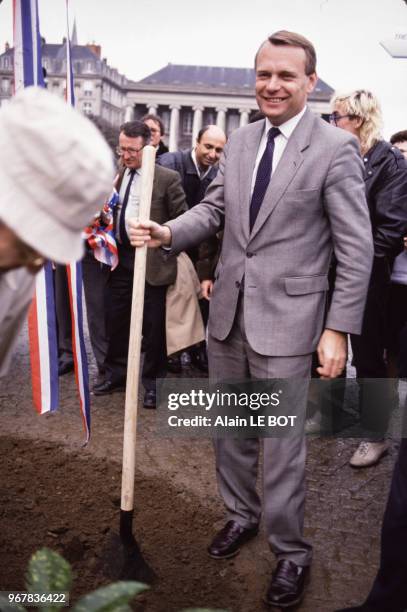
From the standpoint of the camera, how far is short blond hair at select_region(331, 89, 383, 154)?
4.04 m

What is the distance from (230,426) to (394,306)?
2055 mm

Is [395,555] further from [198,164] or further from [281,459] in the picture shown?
[198,164]

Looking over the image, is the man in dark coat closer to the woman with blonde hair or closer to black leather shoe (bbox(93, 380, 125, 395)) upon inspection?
black leather shoe (bbox(93, 380, 125, 395))

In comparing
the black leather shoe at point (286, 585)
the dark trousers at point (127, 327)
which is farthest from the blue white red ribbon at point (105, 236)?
the black leather shoe at point (286, 585)

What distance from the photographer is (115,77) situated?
3725 inches

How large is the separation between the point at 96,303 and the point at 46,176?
15.4ft

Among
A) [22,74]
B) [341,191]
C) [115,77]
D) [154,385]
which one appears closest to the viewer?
[341,191]

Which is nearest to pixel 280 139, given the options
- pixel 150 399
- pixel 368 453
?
pixel 368 453

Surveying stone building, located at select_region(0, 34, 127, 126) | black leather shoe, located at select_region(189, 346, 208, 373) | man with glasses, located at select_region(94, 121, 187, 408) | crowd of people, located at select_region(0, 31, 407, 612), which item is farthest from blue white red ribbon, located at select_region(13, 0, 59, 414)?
stone building, located at select_region(0, 34, 127, 126)

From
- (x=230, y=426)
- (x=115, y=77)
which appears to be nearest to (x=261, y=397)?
(x=230, y=426)

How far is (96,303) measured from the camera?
577 centimetres

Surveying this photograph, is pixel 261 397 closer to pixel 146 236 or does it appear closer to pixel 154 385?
pixel 146 236

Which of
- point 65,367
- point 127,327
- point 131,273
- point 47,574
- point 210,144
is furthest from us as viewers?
point 65,367

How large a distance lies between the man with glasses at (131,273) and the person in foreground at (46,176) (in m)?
3.85
